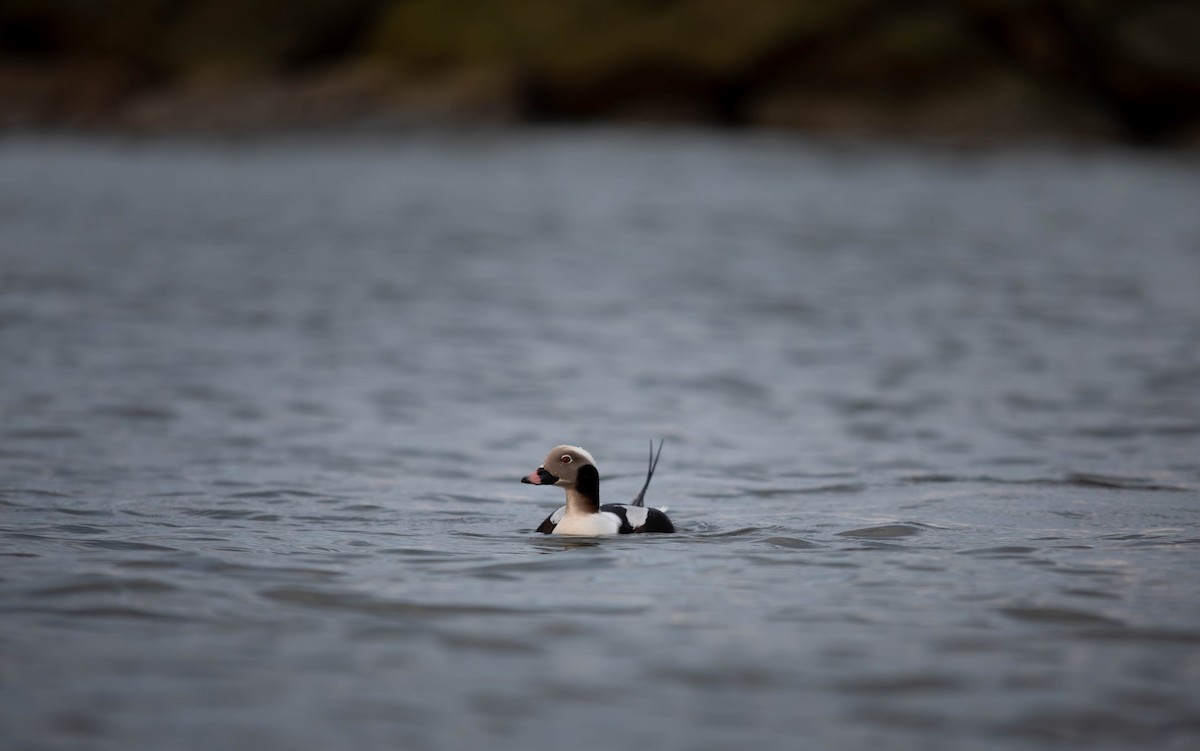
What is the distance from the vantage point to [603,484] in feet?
38.3

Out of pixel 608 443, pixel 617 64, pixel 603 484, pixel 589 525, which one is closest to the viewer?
pixel 589 525

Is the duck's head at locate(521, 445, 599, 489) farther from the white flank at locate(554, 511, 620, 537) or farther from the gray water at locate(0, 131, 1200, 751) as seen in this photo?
the gray water at locate(0, 131, 1200, 751)

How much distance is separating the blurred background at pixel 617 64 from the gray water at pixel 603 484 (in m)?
14.9

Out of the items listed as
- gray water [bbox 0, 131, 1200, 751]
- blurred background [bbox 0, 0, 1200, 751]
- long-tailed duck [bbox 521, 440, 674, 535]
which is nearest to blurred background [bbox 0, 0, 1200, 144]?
blurred background [bbox 0, 0, 1200, 751]

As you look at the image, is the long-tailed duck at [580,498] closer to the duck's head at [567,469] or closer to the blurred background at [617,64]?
the duck's head at [567,469]

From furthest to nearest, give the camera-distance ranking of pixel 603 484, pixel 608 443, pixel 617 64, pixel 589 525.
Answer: pixel 617 64 < pixel 608 443 < pixel 603 484 < pixel 589 525

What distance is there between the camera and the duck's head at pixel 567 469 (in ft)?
30.5

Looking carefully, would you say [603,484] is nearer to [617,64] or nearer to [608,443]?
[608,443]

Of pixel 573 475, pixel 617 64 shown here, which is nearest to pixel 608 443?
pixel 573 475

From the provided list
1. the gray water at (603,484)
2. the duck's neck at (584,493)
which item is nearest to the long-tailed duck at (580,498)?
the duck's neck at (584,493)

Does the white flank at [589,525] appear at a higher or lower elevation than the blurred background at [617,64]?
lower

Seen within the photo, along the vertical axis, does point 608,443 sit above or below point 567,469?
above

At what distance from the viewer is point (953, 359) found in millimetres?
16734

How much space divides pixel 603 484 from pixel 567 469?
7.87ft
